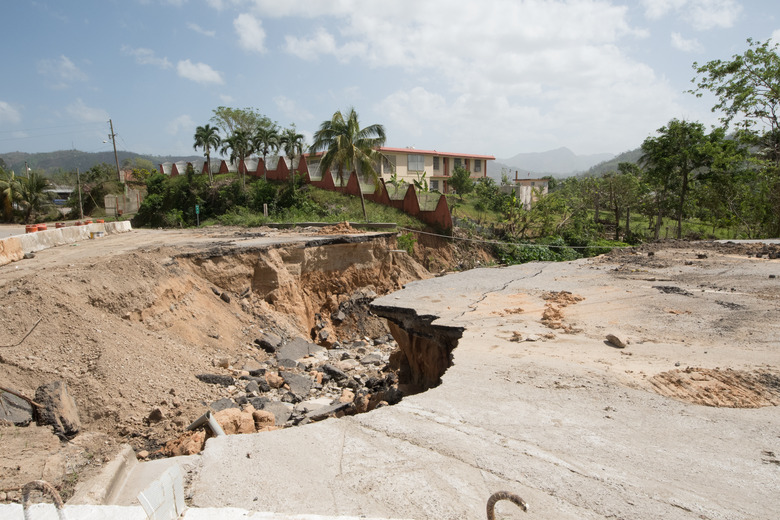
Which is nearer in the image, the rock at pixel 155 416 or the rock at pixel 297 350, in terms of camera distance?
the rock at pixel 155 416

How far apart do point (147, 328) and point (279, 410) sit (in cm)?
315

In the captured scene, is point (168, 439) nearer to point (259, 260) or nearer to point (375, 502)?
point (375, 502)

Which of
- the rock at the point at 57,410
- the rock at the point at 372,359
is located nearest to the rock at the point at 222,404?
the rock at the point at 57,410

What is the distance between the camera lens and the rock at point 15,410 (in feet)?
15.0

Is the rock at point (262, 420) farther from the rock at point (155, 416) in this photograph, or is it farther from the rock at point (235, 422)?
the rock at point (155, 416)

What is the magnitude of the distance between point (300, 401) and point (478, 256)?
52.4 feet

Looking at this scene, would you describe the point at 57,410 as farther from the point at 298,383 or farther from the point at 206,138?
the point at 206,138

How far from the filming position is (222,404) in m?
6.95

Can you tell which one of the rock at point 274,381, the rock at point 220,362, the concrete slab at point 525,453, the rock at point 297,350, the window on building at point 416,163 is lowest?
the rock at point 297,350

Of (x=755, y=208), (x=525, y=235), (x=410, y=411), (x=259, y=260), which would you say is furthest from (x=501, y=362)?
(x=755, y=208)

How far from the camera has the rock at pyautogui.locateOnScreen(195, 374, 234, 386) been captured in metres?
7.69

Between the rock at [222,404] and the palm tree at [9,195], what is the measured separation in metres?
39.2

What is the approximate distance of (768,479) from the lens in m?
3.22

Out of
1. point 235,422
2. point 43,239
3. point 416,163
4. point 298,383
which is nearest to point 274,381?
point 298,383
